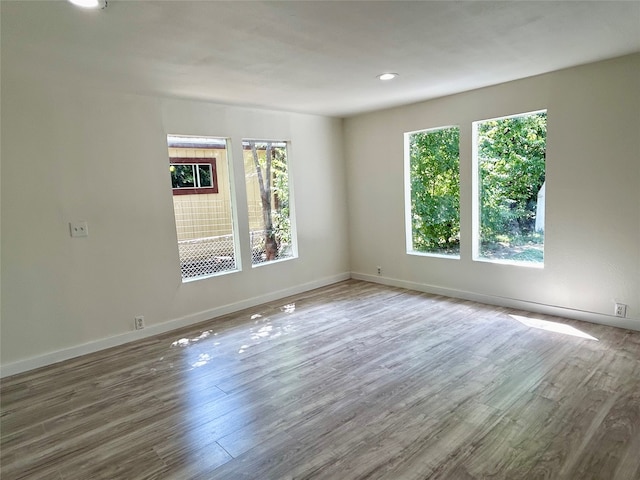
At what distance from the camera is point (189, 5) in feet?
6.65

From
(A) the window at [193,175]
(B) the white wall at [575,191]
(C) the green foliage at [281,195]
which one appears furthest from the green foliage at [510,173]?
(A) the window at [193,175]

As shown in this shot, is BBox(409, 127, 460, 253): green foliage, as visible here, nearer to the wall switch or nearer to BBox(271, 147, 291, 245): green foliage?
BBox(271, 147, 291, 245): green foliage

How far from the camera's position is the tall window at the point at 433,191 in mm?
4725

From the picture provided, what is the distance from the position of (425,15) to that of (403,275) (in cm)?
364

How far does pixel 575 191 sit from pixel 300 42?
2.91m

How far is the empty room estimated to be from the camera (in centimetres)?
221

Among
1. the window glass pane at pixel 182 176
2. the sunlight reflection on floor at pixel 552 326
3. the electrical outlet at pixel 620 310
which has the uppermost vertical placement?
the window glass pane at pixel 182 176

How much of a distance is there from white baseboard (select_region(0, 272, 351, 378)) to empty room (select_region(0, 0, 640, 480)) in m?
0.02

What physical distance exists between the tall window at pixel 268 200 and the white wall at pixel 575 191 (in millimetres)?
1772

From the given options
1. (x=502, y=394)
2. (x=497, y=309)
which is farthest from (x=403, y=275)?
(x=502, y=394)

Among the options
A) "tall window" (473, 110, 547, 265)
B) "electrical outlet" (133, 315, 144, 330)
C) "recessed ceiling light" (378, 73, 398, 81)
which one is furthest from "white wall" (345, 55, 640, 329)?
"electrical outlet" (133, 315, 144, 330)

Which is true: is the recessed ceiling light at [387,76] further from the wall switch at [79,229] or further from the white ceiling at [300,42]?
the wall switch at [79,229]

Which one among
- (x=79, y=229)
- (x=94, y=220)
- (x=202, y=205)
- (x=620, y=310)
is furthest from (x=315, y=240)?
(x=620, y=310)

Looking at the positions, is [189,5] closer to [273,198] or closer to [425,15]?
[425,15]
